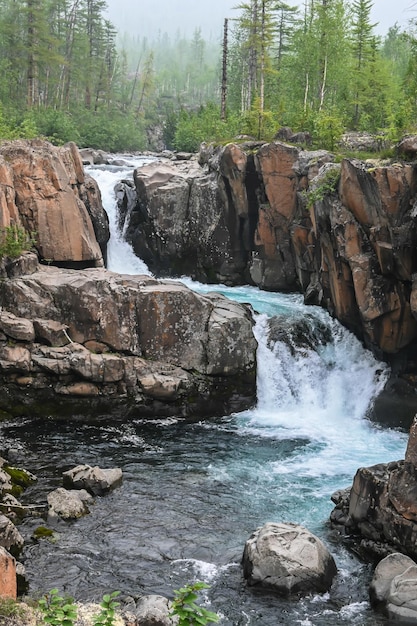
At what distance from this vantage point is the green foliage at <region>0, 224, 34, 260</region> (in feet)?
75.9

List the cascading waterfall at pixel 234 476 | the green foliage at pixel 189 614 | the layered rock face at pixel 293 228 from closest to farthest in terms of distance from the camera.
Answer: the green foliage at pixel 189 614 < the cascading waterfall at pixel 234 476 < the layered rock face at pixel 293 228

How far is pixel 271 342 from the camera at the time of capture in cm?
2527

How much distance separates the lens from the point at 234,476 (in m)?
18.6

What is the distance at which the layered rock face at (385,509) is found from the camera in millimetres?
14078

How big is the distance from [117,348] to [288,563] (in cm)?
1113

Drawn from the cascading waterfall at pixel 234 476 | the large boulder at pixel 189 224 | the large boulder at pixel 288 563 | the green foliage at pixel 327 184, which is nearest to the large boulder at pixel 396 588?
the cascading waterfall at pixel 234 476

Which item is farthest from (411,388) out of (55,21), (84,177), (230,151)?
(55,21)

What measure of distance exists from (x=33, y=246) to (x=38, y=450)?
9.06m

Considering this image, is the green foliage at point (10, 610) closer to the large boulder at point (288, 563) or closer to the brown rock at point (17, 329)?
the large boulder at point (288, 563)

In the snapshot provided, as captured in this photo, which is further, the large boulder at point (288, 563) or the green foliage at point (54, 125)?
the green foliage at point (54, 125)

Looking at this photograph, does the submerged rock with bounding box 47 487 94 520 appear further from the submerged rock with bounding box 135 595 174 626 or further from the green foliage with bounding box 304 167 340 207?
the green foliage with bounding box 304 167 340 207

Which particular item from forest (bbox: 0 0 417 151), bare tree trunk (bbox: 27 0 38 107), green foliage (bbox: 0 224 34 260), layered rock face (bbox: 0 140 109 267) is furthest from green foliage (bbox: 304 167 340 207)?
bare tree trunk (bbox: 27 0 38 107)

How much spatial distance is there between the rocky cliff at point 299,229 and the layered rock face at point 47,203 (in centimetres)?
699

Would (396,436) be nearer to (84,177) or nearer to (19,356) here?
(19,356)
